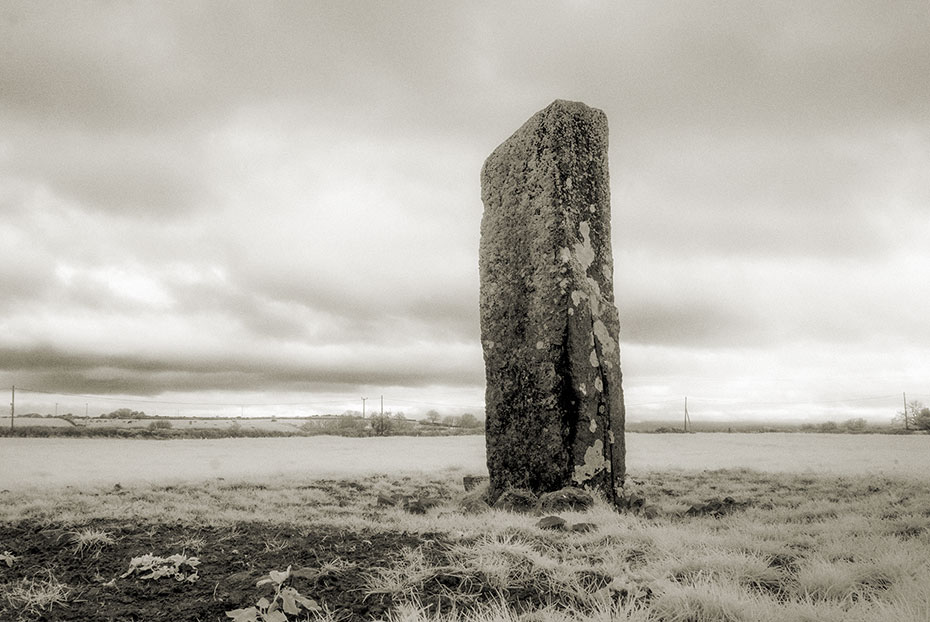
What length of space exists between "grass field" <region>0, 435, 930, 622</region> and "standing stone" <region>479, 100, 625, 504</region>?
84cm

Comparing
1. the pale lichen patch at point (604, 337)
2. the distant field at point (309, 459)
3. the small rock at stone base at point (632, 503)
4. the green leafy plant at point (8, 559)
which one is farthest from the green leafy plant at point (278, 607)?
the distant field at point (309, 459)

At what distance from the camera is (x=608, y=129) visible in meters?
7.23

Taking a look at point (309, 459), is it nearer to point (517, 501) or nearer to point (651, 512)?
point (517, 501)

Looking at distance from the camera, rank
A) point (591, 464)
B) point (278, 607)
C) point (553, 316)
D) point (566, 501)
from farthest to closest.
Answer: point (553, 316)
point (591, 464)
point (566, 501)
point (278, 607)

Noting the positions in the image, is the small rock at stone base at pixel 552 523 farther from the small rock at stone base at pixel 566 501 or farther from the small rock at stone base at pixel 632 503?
the small rock at stone base at pixel 632 503

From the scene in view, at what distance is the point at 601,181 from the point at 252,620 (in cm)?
561

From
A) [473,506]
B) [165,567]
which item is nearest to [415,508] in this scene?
[473,506]

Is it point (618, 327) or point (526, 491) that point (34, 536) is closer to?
point (526, 491)

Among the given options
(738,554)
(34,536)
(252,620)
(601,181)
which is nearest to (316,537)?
(252,620)

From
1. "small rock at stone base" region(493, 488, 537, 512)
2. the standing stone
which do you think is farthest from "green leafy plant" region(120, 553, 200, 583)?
the standing stone

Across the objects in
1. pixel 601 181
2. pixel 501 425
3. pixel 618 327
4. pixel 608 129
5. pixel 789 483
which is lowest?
pixel 789 483

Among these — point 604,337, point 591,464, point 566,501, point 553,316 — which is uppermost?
point 553,316

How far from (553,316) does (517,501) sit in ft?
6.20

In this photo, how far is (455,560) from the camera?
3.47 meters
